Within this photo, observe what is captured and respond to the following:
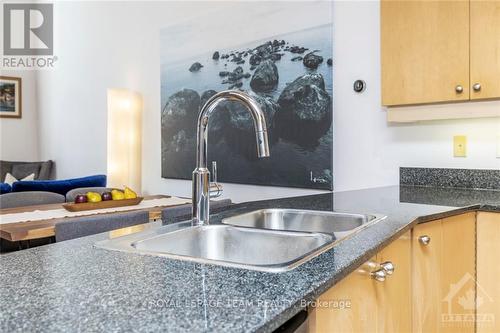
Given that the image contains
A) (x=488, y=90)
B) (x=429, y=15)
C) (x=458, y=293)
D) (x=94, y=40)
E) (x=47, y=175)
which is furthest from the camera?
(x=47, y=175)

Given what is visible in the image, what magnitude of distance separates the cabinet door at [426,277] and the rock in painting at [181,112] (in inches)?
93.6

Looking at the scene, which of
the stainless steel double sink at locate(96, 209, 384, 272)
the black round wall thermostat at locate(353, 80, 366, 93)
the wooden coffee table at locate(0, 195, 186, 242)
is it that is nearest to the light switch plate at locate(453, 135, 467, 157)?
the black round wall thermostat at locate(353, 80, 366, 93)

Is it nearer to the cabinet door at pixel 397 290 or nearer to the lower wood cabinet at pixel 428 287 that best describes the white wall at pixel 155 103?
the lower wood cabinet at pixel 428 287

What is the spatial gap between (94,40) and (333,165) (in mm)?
3481

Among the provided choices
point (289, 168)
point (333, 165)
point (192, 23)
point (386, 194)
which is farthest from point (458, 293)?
point (192, 23)

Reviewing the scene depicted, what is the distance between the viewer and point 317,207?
167cm

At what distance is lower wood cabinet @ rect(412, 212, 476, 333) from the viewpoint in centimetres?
138

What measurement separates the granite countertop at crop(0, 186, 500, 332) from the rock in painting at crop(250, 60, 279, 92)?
1.97 meters

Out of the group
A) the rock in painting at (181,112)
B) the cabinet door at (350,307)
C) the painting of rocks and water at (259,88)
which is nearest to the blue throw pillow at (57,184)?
the painting of rocks and water at (259,88)

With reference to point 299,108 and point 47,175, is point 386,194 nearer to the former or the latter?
point 299,108

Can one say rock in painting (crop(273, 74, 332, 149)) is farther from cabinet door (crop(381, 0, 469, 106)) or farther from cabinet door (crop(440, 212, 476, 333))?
cabinet door (crop(440, 212, 476, 333))

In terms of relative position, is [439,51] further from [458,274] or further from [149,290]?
[149,290]

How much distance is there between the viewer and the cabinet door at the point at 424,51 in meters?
1.93

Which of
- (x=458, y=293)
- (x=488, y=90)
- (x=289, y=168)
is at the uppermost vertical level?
(x=488, y=90)
